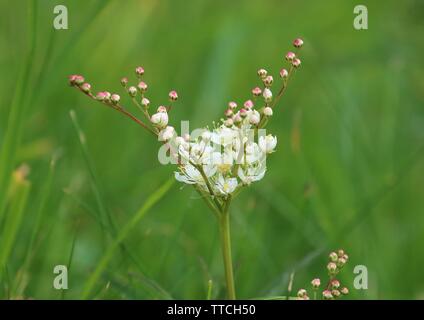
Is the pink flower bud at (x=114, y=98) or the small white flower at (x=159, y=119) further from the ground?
the pink flower bud at (x=114, y=98)

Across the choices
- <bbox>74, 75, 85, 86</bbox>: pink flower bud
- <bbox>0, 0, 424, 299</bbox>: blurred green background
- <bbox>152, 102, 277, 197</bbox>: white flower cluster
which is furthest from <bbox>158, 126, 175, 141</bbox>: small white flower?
<bbox>0, 0, 424, 299</bbox>: blurred green background

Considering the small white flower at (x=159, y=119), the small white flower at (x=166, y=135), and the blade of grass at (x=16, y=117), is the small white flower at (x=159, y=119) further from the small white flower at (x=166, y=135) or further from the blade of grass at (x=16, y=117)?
the blade of grass at (x=16, y=117)

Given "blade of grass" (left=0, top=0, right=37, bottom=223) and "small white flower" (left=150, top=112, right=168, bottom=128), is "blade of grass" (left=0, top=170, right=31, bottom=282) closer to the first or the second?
"blade of grass" (left=0, top=0, right=37, bottom=223)

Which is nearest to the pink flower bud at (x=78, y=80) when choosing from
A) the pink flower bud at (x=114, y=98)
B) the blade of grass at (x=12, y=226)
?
the pink flower bud at (x=114, y=98)

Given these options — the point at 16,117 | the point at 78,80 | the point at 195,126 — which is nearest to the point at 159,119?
the point at 78,80

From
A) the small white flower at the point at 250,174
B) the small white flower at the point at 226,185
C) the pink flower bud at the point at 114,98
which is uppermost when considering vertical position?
the pink flower bud at the point at 114,98

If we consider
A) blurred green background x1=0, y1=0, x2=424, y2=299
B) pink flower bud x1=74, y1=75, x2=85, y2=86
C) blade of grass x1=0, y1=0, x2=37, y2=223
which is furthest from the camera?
blurred green background x1=0, y1=0, x2=424, y2=299
